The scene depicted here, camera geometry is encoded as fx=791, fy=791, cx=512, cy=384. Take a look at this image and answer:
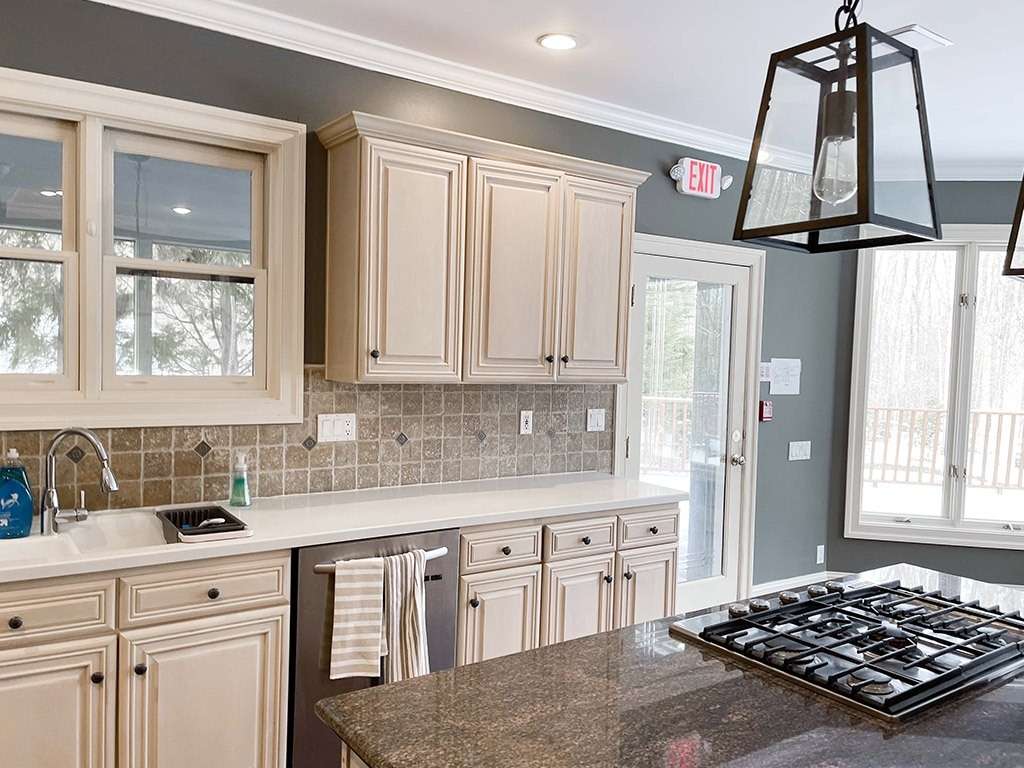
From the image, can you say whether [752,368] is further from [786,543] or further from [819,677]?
[819,677]

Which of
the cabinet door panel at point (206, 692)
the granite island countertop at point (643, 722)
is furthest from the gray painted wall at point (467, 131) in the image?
the granite island countertop at point (643, 722)

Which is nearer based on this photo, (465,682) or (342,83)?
(465,682)

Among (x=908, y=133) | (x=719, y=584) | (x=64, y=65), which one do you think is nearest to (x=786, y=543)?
(x=719, y=584)

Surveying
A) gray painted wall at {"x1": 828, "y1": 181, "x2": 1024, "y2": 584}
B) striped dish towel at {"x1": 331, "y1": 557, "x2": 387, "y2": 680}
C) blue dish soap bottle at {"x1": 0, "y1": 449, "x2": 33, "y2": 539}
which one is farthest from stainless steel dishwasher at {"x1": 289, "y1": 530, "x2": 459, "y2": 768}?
gray painted wall at {"x1": 828, "y1": 181, "x2": 1024, "y2": 584}

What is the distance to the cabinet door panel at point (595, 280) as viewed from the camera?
3.30 meters

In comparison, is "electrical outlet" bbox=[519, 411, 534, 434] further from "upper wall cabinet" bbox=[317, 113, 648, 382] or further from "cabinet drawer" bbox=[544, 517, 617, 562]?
"cabinet drawer" bbox=[544, 517, 617, 562]

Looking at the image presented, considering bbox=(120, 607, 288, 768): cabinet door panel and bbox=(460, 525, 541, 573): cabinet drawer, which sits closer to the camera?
bbox=(120, 607, 288, 768): cabinet door panel

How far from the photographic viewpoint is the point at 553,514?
117 inches

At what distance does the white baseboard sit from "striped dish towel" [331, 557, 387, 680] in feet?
9.09

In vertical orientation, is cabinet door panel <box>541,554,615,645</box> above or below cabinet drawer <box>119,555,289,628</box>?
below

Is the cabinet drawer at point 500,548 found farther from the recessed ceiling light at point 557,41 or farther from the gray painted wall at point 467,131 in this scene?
the recessed ceiling light at point 557,41

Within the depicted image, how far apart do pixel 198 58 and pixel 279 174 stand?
456 mm

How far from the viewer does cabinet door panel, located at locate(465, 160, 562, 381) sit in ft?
10.0

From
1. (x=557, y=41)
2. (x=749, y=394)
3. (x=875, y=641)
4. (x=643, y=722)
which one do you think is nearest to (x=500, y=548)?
(x=875, y=641)
